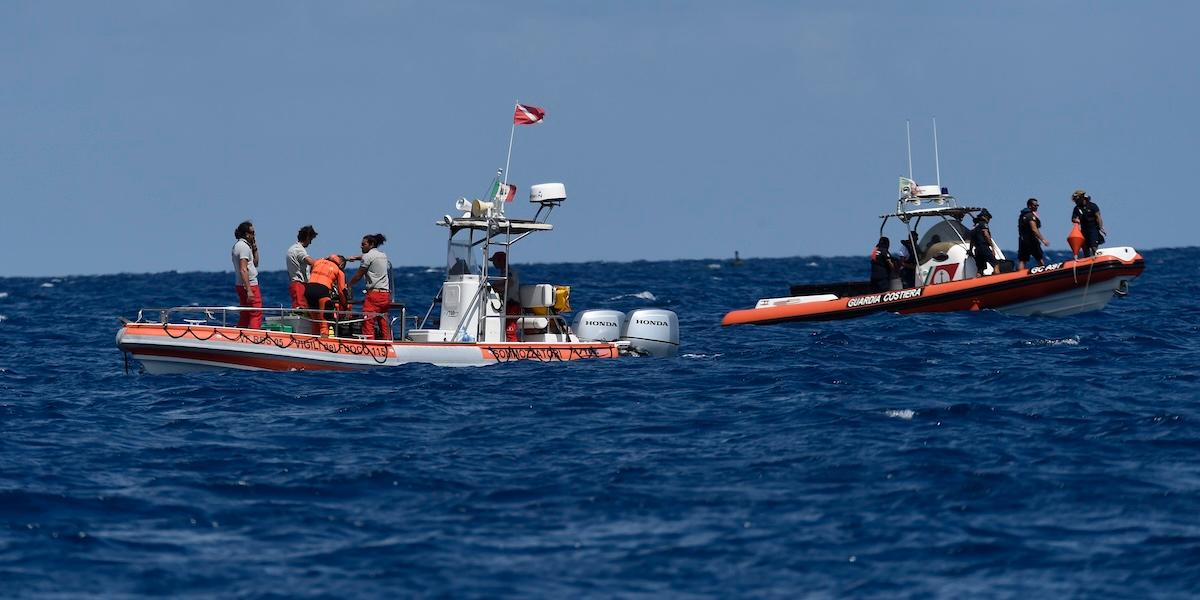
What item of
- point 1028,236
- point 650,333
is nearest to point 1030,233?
point 1028,236

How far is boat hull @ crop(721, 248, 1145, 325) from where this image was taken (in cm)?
2797

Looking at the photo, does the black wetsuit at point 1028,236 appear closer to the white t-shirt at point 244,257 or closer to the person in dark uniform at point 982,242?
Answer: the person in dark uniform at point 982,242

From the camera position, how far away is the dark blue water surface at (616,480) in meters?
9.74

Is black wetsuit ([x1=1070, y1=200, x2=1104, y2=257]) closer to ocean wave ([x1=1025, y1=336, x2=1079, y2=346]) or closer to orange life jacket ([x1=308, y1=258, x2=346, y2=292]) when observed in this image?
ocean wave ([x1=1025, y1=336, x2=1079, y2=346])

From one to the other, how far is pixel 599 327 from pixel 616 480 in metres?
9.30

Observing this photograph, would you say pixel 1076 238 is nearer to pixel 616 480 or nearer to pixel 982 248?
pixel 982 248

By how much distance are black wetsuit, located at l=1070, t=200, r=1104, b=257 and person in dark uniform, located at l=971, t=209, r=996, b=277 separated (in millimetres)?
1747

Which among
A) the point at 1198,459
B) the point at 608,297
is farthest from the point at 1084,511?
the point at 608,297

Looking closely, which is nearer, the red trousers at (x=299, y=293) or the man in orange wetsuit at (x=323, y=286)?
the man in orange wetsuit at (x=323, y=286)

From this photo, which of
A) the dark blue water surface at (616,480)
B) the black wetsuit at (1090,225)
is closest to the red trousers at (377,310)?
the dark blue water surface at (616,480)

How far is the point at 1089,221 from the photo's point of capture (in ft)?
92.3

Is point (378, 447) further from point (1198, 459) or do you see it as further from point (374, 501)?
point (1198, 459)

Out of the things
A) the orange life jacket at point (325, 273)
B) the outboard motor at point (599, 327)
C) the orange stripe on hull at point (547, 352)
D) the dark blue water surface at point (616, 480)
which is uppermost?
the orange life jacket at point (325, 273)

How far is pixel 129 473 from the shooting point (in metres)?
13.1
